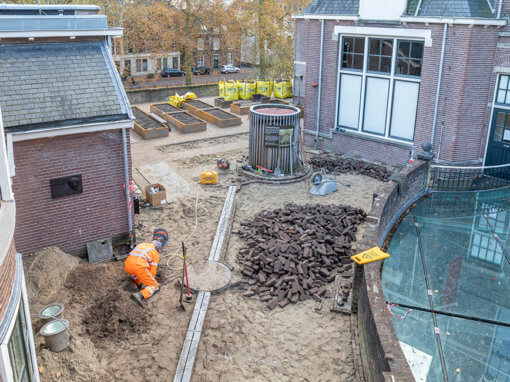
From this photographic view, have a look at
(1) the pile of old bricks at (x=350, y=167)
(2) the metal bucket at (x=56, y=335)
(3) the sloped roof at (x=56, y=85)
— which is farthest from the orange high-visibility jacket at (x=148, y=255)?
(1) the pile of old bricks at (x=350, y=167)

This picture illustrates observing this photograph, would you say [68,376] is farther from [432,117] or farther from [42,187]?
[432,117]

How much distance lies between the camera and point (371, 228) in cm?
1020

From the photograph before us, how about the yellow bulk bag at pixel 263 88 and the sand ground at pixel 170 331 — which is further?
the yellow bulk bag at pixel 263 88

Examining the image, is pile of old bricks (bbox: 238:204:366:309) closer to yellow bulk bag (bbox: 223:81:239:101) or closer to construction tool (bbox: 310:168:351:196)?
construction tool (bbox: 310:168:351:196)

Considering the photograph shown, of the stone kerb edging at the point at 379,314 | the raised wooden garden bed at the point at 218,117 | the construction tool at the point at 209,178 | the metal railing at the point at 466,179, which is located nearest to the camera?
the stone kerb edging at the point at 379,314

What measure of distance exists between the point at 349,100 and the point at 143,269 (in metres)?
12.1

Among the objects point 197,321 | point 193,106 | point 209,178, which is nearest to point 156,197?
point 209,178

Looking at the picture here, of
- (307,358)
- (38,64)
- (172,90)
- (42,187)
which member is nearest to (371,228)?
(307,358)

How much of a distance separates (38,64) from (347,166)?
1132 centimetres

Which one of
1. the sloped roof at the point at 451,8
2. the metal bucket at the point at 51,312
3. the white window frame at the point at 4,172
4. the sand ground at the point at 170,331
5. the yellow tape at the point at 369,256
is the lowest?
the sand ground at the point at 170,331

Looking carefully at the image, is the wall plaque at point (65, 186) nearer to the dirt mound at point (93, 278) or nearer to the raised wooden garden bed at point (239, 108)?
the dirt mound at point (93, 278)

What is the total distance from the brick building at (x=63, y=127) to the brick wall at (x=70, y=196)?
0.07 feet

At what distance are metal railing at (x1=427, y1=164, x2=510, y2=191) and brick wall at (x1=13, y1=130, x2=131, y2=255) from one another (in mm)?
10079

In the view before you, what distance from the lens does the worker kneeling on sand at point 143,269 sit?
397 inches
